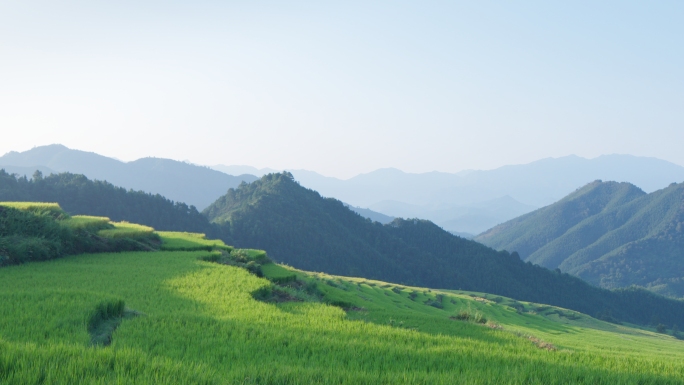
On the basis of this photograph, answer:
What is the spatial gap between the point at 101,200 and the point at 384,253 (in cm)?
6712

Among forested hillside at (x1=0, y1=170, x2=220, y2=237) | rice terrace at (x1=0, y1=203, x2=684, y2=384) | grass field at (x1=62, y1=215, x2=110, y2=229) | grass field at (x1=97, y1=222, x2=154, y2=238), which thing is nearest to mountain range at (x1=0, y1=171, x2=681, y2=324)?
forested hillside at (x1=0, y1=170, x2=220, y2=237)

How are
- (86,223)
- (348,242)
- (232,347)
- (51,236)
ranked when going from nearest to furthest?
(232,347), (51,236), (86,223), (348,242)

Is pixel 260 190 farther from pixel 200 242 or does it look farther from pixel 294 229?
pixel 200 242

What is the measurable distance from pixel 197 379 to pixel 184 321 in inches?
155

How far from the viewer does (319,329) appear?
958cm

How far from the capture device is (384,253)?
12638cm

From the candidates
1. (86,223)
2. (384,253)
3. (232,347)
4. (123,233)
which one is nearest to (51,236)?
(86,223)

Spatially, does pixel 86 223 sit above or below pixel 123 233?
above

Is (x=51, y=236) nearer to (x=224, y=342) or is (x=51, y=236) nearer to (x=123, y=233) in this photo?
(x=123, y=233)

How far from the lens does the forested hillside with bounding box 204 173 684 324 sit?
349 ft

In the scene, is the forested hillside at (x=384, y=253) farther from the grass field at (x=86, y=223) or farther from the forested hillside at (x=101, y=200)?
the grass field at (x=86, y=223)

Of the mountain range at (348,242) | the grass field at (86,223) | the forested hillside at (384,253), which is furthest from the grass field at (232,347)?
the forested hillside at (384,253)

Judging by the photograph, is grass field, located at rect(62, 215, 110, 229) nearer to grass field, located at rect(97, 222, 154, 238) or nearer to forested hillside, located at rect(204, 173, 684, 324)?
grass field, located at rect(97, 222, 154, 238)

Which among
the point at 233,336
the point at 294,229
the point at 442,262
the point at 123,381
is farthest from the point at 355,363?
the point at 442,262
